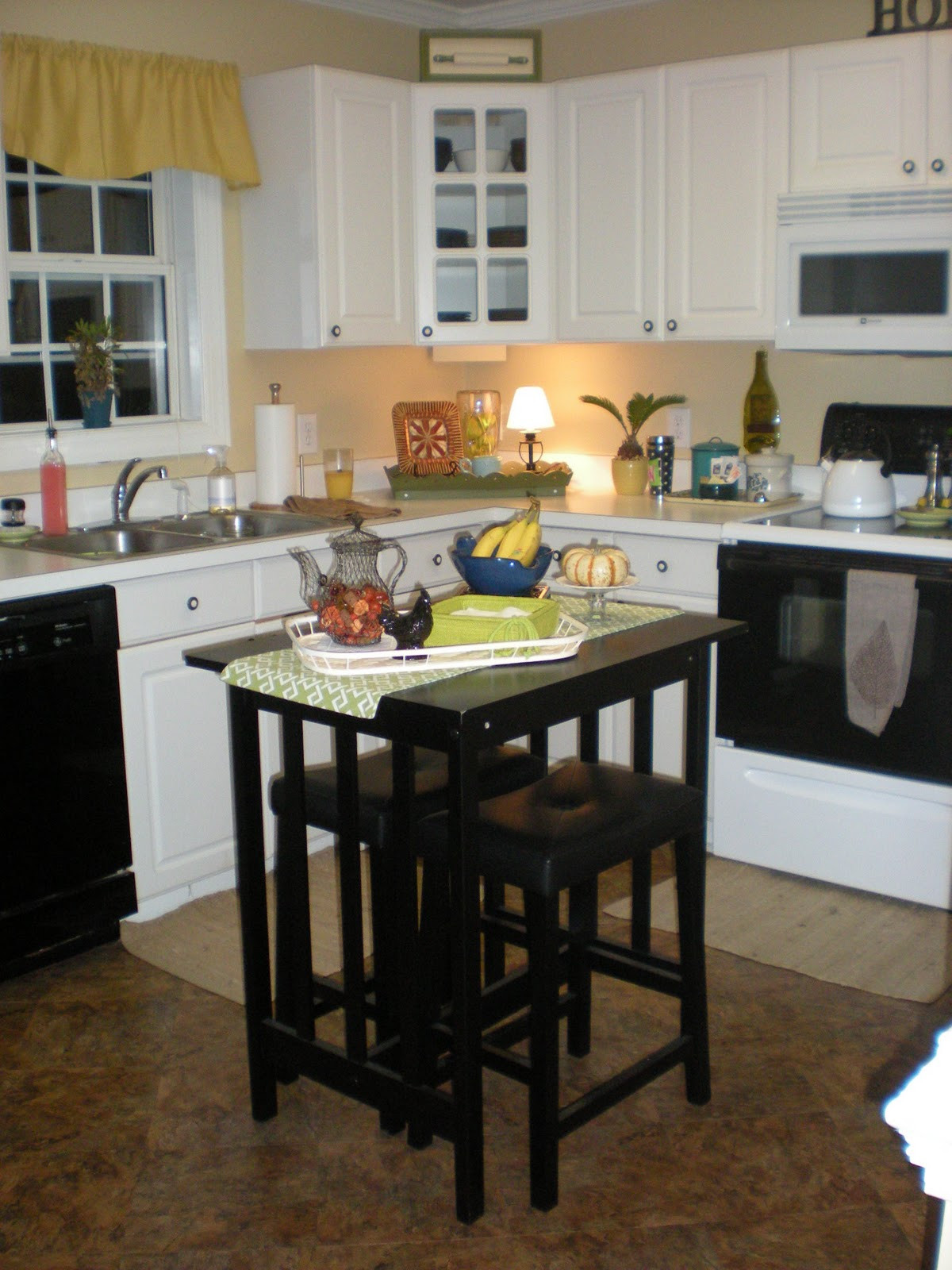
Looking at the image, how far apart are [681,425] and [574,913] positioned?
90.9 inches

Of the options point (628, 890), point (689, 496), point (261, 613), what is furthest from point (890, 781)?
point (261, 613)

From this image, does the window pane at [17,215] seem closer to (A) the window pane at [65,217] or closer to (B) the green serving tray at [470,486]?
(A) the window pane at [65,217]

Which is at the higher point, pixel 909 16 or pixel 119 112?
pixel 909 16

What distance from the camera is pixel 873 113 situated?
3.38 meters

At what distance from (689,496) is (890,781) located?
1109 mm

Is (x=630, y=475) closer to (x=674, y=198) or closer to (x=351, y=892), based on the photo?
(x=674, y=198)

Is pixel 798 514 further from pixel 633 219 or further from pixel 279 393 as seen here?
pixel 279 393

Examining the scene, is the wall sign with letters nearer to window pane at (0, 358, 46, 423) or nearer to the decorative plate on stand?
the decorative plate on stand

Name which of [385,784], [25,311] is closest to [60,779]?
[385,784]

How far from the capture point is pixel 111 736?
9.76 feet

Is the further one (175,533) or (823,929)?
(175,533)

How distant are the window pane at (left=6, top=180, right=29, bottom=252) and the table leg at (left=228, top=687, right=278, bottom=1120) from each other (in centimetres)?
188

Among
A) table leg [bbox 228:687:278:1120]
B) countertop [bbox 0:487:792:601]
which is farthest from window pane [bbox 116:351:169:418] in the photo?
table leg [bbox 228:687:278:1120]

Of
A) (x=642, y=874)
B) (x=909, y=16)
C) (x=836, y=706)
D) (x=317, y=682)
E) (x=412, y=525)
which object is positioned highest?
(x=909, y=16)
